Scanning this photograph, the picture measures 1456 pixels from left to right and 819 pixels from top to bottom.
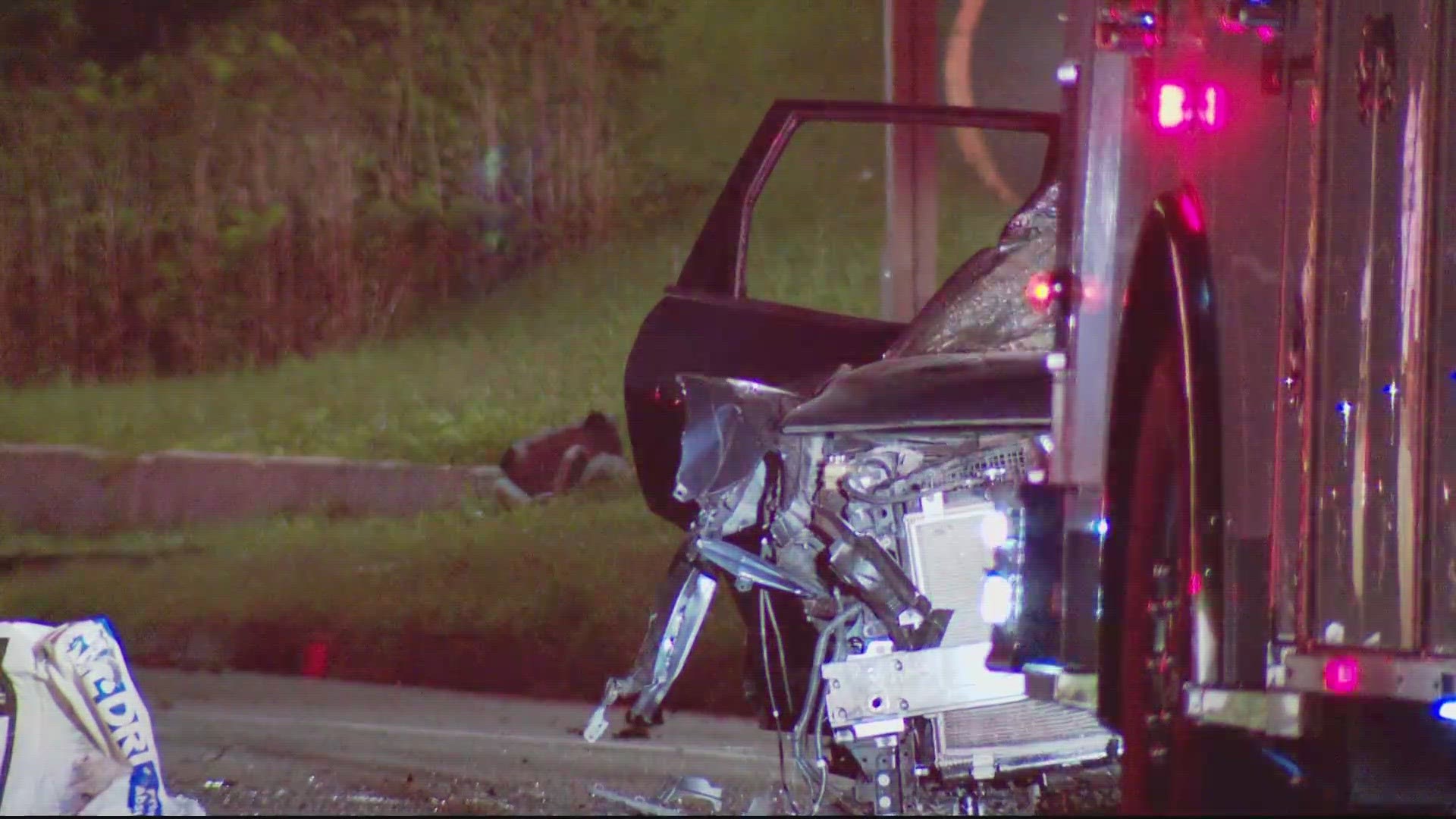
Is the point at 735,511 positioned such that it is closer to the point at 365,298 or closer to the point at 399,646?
the point at 399,646

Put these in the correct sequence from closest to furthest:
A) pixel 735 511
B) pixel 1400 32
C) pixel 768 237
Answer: pixel 1400 32 → pixel 735 511 → pixel 768 237

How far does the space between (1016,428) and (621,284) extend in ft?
22.5

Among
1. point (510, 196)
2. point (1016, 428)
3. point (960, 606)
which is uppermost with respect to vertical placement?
point (510, 196)

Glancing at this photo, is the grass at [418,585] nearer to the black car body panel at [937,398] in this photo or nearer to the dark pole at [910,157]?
the dark pole at [910,157]

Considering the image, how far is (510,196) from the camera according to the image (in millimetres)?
11062

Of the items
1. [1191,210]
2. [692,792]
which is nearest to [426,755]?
[692,792]

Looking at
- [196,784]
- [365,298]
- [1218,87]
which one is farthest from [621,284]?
[1218,87]

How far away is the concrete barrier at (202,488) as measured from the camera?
885 centimetres

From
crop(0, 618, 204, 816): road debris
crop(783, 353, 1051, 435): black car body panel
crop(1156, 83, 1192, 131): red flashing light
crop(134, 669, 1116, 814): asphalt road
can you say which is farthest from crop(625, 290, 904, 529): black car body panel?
crop(1156, 83, 1192, 131): red flashing light

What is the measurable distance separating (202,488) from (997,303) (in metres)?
5.64

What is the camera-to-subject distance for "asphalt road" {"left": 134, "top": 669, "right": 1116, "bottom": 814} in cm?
498

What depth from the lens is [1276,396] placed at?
3191mm

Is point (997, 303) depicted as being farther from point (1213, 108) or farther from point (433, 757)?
point (433, 757)

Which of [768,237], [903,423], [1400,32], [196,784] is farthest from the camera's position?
[768,237]
